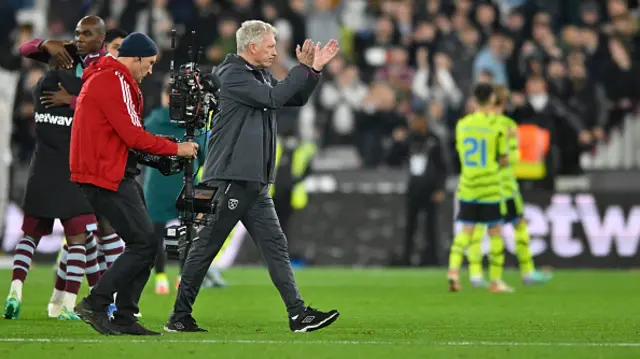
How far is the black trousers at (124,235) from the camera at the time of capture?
32.9ft

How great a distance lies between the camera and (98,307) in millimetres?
10125

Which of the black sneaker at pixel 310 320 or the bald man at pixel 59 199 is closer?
the black sneaker at pixel 310 320

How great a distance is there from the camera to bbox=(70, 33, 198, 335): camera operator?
9938mm

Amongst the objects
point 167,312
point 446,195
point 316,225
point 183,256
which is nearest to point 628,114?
point 446,195

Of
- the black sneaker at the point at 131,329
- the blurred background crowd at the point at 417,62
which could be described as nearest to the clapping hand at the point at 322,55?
the black sneaker at the point at 131,329

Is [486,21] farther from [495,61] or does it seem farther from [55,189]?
[55,189]

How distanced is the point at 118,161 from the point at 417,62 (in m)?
15.1

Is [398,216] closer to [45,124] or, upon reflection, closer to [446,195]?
[446,195]

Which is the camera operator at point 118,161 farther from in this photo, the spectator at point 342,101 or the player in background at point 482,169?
the spectator at point 342,101

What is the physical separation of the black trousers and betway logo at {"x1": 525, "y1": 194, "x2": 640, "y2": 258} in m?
12.6

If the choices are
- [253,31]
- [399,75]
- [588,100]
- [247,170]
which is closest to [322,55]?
[253,31]

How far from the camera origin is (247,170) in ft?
35.4

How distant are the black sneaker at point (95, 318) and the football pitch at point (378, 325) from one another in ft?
0.27

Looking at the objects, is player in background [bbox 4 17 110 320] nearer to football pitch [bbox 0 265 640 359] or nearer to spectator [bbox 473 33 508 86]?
football pitch [bbox 0 265 640 359]
